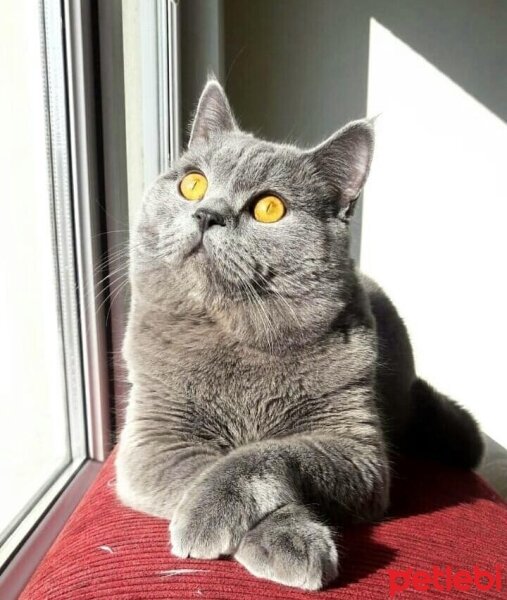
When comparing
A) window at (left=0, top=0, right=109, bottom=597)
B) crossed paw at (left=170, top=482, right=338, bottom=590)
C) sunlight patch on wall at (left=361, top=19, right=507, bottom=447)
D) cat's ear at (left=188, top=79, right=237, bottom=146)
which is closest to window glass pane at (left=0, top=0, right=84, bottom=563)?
window at (left=0, top=0, right=109, bottom=597)

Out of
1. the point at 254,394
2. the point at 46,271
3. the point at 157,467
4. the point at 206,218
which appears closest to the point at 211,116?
the point at 206,218

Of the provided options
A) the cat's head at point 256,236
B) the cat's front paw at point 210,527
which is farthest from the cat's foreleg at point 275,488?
the cat's head at point 256,236

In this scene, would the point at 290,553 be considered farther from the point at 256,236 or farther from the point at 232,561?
the point at 256,236

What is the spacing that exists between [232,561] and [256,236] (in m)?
0.45

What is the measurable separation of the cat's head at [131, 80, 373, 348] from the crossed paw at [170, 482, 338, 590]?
274mm

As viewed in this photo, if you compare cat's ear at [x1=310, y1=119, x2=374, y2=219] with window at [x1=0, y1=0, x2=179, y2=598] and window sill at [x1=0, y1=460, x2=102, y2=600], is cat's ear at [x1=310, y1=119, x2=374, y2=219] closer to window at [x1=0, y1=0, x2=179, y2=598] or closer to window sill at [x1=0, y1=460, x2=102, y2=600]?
window at [x1=0, y1=0, x2=179, y2=598]

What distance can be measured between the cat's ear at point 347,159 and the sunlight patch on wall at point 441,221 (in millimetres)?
1295

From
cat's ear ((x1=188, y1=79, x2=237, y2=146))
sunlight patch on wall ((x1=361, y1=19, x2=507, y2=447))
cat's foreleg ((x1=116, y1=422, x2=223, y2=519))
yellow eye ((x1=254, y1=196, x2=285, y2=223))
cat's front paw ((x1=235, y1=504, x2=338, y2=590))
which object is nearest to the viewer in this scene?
cat's front paw ((x1=235, y1=504, x2=338, y2=590))

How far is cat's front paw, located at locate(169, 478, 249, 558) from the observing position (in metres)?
0.61

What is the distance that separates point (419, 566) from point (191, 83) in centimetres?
144

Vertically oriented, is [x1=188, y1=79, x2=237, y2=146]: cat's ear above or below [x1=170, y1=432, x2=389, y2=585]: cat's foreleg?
above

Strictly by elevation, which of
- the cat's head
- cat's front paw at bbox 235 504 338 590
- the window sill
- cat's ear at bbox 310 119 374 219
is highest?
cat's ear at bbox 310 119 374 219

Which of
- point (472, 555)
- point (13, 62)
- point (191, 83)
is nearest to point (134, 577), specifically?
point (472, 555)

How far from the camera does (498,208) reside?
2.13 m
